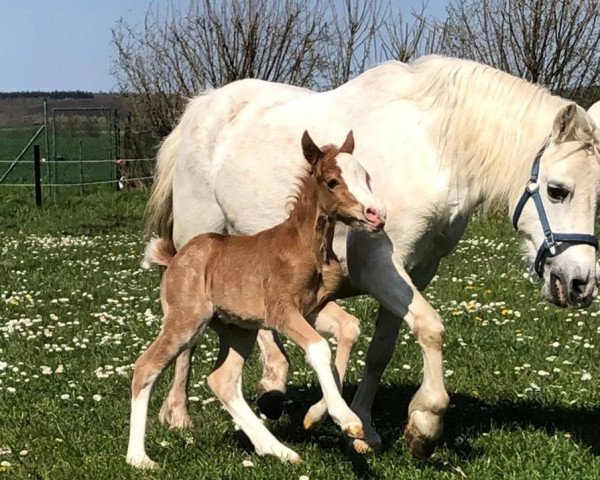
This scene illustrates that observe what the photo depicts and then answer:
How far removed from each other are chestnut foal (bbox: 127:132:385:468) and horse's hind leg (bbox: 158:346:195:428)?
777 millimetres

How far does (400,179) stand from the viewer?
16.9 ft

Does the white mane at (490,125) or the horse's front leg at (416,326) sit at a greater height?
the white mane at (490,125)

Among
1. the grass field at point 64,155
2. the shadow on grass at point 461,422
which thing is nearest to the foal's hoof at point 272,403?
the shadow on grass at point 461,422

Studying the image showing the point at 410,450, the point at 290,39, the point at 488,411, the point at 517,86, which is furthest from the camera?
the point at 290,39

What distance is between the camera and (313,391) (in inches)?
270

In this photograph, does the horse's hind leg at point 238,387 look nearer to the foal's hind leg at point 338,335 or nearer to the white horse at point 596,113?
the foal's hind leg at point 338,335

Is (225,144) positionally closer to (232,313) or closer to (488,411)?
(232,313)

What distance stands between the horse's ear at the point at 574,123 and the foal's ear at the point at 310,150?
1.23 metres

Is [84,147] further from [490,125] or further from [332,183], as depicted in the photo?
[332,183]

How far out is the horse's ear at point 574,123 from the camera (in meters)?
4.78

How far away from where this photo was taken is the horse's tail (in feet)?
24.7

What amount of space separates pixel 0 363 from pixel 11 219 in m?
14.0

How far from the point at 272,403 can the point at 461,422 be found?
3.86ft

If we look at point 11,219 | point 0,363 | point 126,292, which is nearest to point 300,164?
point 0,363
